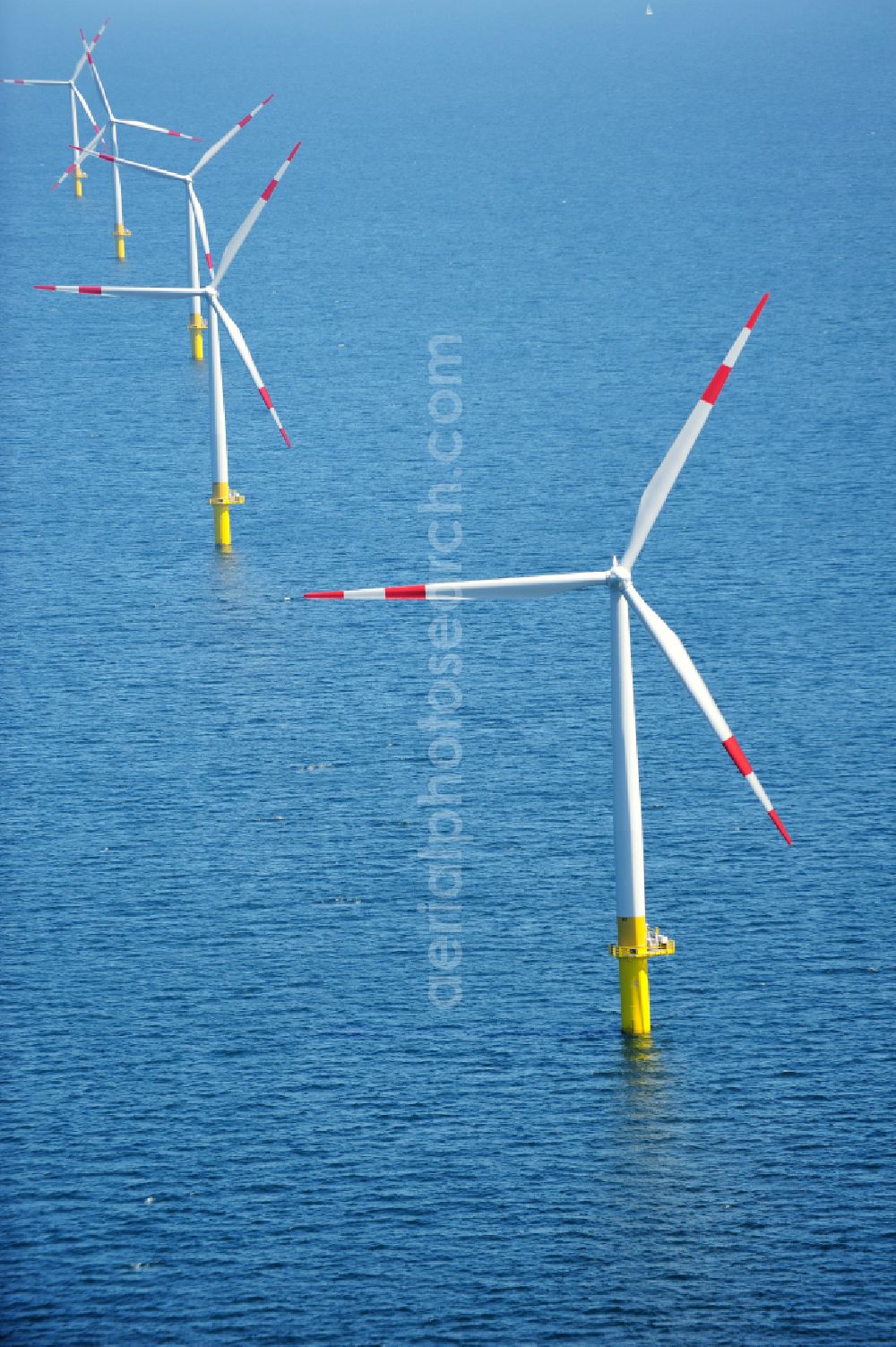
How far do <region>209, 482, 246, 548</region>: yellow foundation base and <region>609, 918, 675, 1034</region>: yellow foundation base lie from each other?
68.3 m

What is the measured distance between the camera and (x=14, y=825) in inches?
4013

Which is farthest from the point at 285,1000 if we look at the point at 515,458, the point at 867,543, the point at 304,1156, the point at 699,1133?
the point at 515,458

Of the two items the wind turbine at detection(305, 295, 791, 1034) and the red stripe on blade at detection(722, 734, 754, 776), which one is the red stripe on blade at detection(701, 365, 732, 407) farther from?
the red stripe on blade at detection(722, 734, 754, 776)

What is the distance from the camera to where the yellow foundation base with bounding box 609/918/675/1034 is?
77.4 meters

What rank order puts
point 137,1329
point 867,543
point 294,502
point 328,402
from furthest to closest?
point 328,402 < point 294,502 < point 867,543 < point 137,1329

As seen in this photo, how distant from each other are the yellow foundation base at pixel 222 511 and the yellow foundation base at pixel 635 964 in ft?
224

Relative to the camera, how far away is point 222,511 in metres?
144

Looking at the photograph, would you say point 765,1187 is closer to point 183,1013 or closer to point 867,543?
point 183,1013

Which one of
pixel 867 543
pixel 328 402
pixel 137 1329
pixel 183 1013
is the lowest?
pixel 137 1329

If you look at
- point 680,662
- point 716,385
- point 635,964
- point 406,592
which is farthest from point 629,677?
point 716,385

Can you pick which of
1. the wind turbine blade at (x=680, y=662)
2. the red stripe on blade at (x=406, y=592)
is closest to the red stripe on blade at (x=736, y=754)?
the wind turbine blade at (x=680, y=662)

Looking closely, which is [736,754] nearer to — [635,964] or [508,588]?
[508,588]

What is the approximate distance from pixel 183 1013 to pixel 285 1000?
394 cm

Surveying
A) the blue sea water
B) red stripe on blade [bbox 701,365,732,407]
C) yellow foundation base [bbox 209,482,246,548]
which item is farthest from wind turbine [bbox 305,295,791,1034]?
yellow foundation base [bbox 209,482,246,548]
